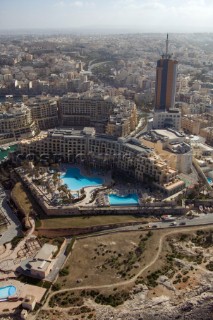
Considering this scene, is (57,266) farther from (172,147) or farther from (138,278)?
(172,147)

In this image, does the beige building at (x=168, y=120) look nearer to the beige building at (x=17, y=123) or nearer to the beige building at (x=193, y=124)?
the beige building at (x=193, y=124)

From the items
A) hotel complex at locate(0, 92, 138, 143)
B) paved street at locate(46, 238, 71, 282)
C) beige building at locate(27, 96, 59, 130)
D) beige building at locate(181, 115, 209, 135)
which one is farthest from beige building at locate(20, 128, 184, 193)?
beige building at locate(181, 115, 209, 135)

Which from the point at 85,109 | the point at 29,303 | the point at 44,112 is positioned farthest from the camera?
the point at 85,109

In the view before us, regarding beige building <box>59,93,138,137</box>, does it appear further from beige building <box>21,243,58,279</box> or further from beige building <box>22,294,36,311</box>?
beige building <box>22,294,36,311</box>

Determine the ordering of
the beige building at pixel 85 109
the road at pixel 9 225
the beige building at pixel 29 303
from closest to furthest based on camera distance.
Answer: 1. the beige building at pixel 29 303
2. the road at pixel 9 225
3. the beige building at pixel 85 109

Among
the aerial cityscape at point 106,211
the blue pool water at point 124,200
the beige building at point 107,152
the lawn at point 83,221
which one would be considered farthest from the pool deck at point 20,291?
the beige building at point 107,152

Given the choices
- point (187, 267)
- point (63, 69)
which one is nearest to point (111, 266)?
point (187, 267)

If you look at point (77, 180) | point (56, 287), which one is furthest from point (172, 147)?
point (56, 287)
